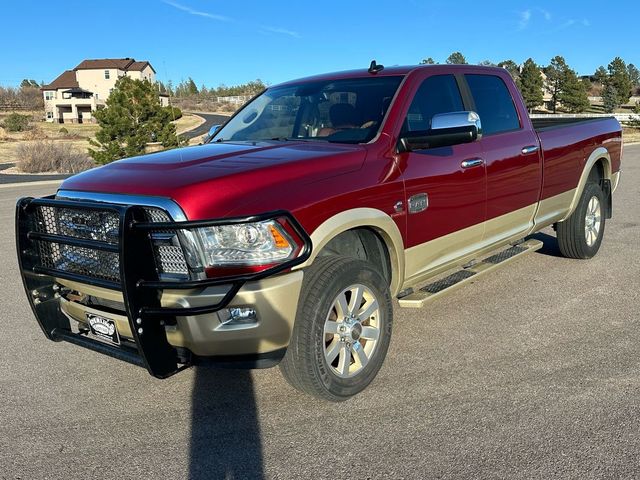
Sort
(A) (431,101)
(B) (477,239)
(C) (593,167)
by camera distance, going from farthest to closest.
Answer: (C) (593,167), (B) (477,239), (A) (431,101)

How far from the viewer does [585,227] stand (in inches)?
261

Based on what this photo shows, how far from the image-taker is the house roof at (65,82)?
3558 inches

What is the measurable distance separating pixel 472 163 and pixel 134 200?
102 inches

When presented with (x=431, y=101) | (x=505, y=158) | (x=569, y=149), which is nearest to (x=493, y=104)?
(x=505, y=158)

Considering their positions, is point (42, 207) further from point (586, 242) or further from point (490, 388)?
point (586, 242)

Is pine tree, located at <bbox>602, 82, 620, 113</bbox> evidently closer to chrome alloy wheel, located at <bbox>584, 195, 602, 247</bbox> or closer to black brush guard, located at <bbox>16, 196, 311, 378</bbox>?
chrome alloy wheel, located at <bbox>584, 195, 602, 247</bbox>

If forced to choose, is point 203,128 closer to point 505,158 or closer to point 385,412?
point 505,158

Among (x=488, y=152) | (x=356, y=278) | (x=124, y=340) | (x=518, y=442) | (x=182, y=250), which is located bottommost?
(x=518, y=442)

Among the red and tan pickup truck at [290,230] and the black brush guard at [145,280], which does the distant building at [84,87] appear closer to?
the red and tan pickup truck at [290,230]

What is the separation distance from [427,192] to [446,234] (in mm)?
437

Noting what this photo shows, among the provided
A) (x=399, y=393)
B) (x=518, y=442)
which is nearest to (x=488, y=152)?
(x=399, y=393)

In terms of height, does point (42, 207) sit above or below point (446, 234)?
above

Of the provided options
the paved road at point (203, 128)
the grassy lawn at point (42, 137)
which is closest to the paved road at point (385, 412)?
the grassy lawn at point (42, 137)

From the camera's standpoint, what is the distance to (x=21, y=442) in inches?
130
